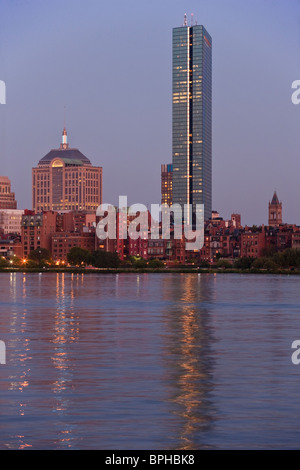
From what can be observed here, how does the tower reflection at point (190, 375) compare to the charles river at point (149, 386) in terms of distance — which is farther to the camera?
the tower reflection at point (190, 375)

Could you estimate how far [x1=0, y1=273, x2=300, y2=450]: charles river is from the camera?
18375 millimetres

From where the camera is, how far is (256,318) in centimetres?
5675

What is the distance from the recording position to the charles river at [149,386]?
18.4 metres

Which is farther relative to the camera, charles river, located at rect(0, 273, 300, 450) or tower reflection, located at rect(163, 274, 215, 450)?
tower reflection, located at rect(163, 274, 215, 450)

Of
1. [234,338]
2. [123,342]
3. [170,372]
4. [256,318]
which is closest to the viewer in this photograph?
[170,372]

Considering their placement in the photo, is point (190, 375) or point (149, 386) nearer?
point (149, 386)

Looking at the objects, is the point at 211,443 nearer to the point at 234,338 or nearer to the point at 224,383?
the point at 224,383

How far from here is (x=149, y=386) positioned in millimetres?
25141

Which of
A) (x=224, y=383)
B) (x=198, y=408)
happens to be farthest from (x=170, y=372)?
(x=198, y=408)

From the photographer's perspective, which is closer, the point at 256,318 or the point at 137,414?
the point at 137,414

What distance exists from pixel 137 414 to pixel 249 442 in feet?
12.3

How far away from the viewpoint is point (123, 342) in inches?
1531
